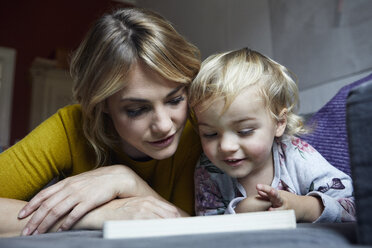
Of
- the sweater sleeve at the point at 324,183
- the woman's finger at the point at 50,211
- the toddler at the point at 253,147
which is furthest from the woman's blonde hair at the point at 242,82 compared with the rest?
the woman's finger at the point at 50,211

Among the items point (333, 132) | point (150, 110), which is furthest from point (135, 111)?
point (333, 132)

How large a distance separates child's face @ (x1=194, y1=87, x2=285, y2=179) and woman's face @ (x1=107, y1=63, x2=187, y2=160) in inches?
3.1

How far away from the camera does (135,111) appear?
3.28ft

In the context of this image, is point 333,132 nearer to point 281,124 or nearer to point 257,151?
point 281,124

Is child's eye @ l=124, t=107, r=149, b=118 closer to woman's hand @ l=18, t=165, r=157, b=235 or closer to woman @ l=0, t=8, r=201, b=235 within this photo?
woman @ l=0, t=8, r=201, b=235

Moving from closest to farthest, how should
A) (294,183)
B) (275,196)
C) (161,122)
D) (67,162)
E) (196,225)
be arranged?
(196,225)
(275,196)
(161,122)
(294,183)
(67,162)

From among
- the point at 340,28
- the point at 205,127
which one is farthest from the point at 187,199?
the point at 340,28

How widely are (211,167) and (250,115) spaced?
0.25m

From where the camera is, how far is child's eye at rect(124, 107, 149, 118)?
3.26ft

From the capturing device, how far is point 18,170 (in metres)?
1.05

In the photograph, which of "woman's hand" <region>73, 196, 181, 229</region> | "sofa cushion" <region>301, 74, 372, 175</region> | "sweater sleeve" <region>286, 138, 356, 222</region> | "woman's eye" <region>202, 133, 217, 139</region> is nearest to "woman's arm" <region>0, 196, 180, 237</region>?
"woman's hand" <region>73, 196, 181, 229</region>

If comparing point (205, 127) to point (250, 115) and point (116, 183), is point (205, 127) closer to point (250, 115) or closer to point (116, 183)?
point (250, 115)

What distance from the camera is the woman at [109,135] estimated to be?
2.85ft

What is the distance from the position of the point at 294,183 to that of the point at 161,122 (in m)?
0.45
